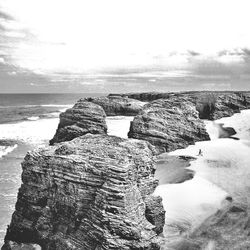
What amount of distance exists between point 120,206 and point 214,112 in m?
48.5

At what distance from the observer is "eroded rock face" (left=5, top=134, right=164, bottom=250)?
14664 millimetres

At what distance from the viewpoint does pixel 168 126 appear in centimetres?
3656

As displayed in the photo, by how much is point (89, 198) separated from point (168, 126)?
2211cm

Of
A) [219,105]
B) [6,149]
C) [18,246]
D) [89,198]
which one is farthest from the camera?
[219,105]

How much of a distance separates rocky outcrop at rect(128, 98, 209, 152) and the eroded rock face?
55.6 feet

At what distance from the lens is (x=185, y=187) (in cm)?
2477

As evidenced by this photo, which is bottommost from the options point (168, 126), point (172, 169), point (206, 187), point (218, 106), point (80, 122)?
point (206, 187)

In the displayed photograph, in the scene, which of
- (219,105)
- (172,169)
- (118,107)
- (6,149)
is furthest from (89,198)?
(118,107)

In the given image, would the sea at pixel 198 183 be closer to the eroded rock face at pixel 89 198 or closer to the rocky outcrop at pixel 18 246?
the rocky outcrop at pixel 18 246

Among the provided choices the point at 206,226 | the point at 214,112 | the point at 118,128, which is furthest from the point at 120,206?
the point at 214,112

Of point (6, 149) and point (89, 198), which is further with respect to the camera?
point (6, 149)

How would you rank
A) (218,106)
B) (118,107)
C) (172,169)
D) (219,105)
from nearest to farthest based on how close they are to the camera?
(172,169), (218,106), (219,105), (118,107)

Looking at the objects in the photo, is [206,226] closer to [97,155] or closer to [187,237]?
[187,237]

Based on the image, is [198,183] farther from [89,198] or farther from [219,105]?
[219,105]
